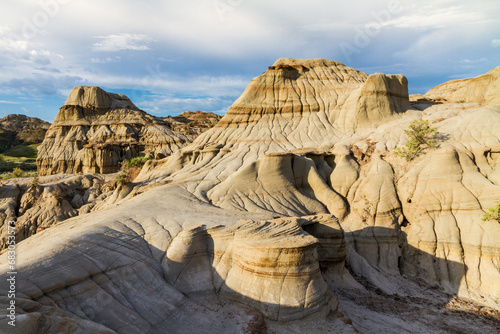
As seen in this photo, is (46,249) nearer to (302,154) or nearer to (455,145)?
(302,154)

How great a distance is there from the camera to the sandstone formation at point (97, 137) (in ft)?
170

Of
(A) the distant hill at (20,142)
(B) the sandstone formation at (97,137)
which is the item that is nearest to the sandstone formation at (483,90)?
(B) the sandstone formation at (97,137)

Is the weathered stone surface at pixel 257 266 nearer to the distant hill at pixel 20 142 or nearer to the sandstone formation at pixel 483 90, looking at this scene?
the sandstone formation at pixel 483 90

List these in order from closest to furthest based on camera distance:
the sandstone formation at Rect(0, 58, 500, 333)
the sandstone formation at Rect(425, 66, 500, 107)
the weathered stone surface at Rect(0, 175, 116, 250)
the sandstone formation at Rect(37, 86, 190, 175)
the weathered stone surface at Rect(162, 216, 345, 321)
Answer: the sandstone formation at Rect(0, 58, 500, 333), the weathered stone surface at Rect(162, 216, 345, 321), the weathered stone surface at Rect(0, 175, 116, 250), the sandstone formation at Rect(425, 66, 500, 107), the sandstone formation at Rect(37, 86, 190, 175)

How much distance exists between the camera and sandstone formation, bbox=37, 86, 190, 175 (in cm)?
5184

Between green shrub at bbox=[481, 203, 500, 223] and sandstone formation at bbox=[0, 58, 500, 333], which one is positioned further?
green shrub at bbox=[481, 203, 500, 223]

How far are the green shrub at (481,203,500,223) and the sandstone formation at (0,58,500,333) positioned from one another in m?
0.43

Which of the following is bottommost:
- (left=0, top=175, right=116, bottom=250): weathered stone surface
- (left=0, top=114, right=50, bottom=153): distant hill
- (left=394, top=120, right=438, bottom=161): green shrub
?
(left=0, top=175, right=116, bottom=250): weathered stone surface

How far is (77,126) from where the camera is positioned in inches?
2338

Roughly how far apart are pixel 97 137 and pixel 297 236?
188 feet

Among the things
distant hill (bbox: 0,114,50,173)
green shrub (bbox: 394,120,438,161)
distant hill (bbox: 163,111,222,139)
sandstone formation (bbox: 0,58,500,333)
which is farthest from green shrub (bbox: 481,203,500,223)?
distant hill (bbox: 0,114,50,173)

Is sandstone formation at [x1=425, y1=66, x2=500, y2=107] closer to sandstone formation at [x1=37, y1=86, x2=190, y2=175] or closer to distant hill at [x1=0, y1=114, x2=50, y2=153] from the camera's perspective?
sandstone formation at [x1=37, y1=86, x2=190, y2=175]

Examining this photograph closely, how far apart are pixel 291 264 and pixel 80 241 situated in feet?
27.0

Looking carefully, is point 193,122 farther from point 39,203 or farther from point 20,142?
point 20,142
